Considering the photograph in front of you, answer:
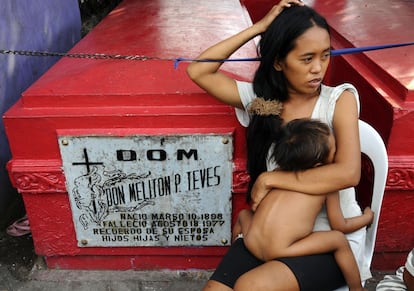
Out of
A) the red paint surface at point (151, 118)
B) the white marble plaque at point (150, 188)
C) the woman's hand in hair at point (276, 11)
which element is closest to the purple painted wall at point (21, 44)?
the red paint surface at point (151, 118)

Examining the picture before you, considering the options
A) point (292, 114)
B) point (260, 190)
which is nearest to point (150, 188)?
point (260, 190)

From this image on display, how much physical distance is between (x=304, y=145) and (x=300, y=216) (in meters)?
0.27

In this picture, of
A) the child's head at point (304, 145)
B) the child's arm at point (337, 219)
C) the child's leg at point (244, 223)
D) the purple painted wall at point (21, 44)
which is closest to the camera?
the child's head at point (304, 145)

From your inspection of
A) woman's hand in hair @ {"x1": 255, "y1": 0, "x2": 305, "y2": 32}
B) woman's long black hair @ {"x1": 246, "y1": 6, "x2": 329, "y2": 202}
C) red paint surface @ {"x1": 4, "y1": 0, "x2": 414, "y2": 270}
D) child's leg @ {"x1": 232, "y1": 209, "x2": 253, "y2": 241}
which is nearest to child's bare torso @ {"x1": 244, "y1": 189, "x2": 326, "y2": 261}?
child's leg @ {"x1": 232, "y1": 209, "x2": 253, "y2": 241}

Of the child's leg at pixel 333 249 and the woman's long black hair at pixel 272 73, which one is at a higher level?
the woman's long black hair at pixel 272 73

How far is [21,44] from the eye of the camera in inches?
120

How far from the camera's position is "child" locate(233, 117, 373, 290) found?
5.17 ft

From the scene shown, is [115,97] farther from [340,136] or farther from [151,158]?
[340,136]

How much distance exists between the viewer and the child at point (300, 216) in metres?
1.58

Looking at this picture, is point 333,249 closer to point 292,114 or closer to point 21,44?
point 292,114

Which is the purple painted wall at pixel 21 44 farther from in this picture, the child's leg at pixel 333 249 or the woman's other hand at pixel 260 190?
the child's leg at pixel 333 249

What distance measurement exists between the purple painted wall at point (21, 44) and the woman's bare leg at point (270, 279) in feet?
5.85

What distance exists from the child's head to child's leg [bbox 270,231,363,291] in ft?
0.85

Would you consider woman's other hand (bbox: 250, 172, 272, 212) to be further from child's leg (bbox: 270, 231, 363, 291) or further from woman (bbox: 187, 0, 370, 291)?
child's leg (bbox: 270, 231, 363, 291)
